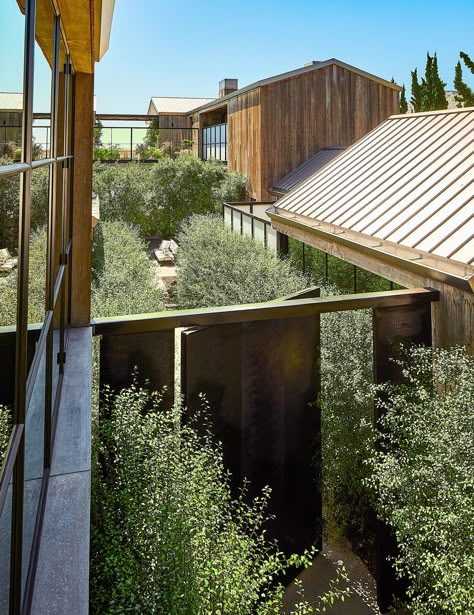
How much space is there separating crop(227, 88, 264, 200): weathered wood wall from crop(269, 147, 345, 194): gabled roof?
Result: 108cm

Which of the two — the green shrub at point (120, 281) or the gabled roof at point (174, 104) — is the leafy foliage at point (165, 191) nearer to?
the green shrub at point (120, 281)

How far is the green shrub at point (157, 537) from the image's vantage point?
2363mm

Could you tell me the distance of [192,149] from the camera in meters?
32.2

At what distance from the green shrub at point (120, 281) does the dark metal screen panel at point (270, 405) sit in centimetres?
443

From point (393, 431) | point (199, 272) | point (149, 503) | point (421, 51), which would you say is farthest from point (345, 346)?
point (421, 51)

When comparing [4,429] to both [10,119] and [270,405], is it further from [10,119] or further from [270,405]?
[270,405]

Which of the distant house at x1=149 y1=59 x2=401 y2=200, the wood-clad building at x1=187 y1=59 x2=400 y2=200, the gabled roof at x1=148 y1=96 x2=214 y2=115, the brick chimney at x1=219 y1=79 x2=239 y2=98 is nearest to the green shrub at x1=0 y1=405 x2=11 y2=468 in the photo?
the distant house at x1=149 y1=59 x2=401 y2=200

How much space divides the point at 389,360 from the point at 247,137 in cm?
1913

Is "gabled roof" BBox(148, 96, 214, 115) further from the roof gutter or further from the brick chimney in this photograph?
the roof gutter

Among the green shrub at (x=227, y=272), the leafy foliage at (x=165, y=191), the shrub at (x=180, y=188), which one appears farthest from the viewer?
the shrub at (x=180, y=188)

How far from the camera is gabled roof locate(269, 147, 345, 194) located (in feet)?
64.5

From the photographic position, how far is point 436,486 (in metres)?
3.33

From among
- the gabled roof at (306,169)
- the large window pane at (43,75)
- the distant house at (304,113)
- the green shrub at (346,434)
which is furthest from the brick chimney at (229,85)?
the large window pane at (43,75)

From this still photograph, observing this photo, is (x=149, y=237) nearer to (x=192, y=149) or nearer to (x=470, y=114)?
(x=192, y=149)
